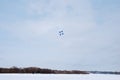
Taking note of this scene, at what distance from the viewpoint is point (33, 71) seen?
40.0 m

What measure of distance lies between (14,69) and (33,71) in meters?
2.78

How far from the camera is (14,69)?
39844 millimetres
